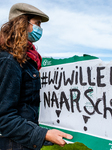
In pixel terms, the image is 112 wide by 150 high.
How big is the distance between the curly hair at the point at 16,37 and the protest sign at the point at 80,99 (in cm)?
44

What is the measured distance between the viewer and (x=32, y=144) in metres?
1.49

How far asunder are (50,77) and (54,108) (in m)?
0.31

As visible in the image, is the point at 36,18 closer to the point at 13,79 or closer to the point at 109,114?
the point at 13,79

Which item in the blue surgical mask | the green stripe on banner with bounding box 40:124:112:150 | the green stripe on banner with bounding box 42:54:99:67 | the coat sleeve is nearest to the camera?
the coat sleeve

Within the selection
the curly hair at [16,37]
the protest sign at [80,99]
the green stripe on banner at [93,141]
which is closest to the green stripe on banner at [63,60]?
the protest sign at [80,99]

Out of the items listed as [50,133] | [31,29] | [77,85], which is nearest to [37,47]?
[31,29]

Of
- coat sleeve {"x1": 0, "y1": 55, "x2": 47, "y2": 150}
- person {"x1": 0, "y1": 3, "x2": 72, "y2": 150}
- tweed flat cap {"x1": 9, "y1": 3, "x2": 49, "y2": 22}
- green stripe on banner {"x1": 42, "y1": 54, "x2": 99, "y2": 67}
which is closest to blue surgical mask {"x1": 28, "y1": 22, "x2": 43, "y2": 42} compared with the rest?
person {"x1": 0, "y1": 3, "x2": 72, "y2": 150}

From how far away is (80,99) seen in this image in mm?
1681

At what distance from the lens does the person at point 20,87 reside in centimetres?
141

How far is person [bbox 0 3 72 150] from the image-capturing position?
141 cm

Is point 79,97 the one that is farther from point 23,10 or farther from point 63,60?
point 23,10

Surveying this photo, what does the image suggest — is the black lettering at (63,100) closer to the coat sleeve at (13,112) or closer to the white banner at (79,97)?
the white banner at (79,97)

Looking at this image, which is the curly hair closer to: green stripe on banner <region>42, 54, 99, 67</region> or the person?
the person

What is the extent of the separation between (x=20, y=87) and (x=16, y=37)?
42cm
